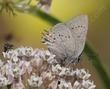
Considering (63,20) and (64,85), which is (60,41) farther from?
(63,20)

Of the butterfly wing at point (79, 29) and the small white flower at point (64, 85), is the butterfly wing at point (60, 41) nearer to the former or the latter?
the butterfly wing at point (79, 29)

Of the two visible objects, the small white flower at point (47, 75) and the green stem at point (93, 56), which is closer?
the small white flower at point (47, 75)

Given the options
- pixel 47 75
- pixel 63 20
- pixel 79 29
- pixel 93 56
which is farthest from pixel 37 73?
pixel 63 20

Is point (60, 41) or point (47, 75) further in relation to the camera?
point (60, 41)

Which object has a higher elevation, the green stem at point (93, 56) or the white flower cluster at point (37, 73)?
the white flower cluster at point (37, 73)

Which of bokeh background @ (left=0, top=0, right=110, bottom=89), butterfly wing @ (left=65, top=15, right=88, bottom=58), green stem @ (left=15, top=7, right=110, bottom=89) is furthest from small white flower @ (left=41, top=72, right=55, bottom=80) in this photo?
bokeh background @ (left=0, top=0, right=110, bottom=89)

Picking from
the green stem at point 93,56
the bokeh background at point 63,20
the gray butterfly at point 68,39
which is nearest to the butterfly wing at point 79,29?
the gray butterfly at point 68,39

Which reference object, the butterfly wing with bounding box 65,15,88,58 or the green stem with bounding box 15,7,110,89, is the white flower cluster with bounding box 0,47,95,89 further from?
the green stem with bounding box 15,7,110,89
